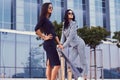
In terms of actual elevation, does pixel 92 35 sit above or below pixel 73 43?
above

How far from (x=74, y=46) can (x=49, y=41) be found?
0.79 metres

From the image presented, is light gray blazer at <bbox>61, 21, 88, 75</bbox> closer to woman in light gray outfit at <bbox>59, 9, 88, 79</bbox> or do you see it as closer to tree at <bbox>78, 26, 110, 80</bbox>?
woman in light gray outfit at <bbox>59, 9, 88, 79</bbox>

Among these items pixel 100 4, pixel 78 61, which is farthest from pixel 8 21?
pixel 78 61

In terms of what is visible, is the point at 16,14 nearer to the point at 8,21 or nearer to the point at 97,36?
the point at 8,21

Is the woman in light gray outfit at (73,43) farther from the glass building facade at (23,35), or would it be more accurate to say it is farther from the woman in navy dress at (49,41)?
the glass building facade at (23,35)

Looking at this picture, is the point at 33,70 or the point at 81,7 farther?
the point at 81,7

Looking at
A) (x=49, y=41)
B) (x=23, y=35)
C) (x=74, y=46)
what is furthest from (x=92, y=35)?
(x=49, y=41)

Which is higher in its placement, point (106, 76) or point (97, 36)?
point (97, 36)

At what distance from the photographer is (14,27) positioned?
40.0 meters

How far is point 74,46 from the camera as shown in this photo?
24.4ft

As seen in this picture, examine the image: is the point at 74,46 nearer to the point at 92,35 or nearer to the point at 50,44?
the point at 50,44

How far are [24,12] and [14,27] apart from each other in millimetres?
2151

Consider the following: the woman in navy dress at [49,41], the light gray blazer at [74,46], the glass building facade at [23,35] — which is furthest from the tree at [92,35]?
the woman in navy dress at [49,41]

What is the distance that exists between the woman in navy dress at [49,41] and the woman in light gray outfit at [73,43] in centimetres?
46
